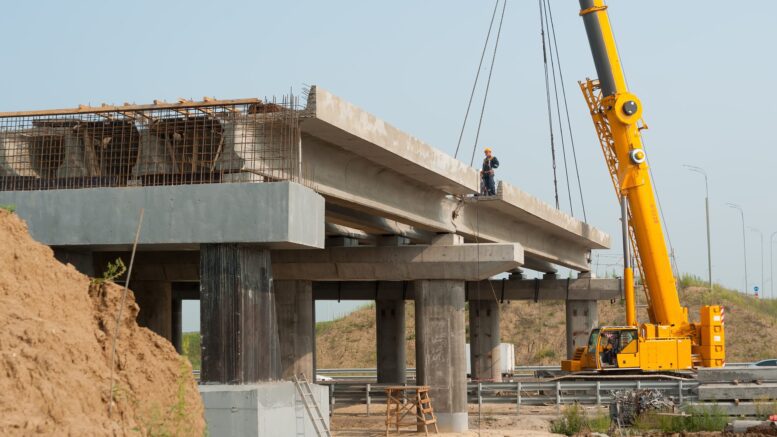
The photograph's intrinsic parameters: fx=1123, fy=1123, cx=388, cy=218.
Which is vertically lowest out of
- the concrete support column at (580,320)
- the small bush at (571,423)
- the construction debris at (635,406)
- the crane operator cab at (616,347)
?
the small bush at (571,423)

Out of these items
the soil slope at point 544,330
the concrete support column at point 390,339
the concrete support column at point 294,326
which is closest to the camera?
the concrete support column at point 294,326

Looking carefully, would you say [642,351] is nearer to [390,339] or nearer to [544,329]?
[390,339]

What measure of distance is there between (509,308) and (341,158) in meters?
56.7

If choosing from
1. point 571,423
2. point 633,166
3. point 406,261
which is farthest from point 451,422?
point 633,166

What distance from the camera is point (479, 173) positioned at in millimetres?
31594

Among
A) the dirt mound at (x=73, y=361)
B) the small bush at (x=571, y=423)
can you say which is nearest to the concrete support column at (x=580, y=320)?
the small bush at (x=571, y=423)

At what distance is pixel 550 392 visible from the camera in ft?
121

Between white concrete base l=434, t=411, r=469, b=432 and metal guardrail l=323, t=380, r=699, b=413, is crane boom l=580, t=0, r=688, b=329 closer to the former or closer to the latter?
metal guardrail l=323, t=380, r=699, b=413

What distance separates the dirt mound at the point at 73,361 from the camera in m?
11.9

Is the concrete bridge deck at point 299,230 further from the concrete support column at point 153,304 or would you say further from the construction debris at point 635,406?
the construction debris at point 635,406

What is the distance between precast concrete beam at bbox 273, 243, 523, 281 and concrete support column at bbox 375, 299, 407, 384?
582 inches

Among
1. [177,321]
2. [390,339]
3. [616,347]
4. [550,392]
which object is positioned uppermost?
[177,321]

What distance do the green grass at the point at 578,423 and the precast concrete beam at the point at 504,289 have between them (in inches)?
668

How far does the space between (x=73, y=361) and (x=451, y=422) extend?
18374 millimetres
